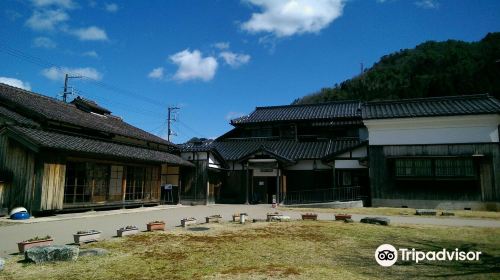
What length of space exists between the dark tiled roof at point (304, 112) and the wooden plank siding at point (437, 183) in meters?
7.26

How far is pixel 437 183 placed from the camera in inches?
864

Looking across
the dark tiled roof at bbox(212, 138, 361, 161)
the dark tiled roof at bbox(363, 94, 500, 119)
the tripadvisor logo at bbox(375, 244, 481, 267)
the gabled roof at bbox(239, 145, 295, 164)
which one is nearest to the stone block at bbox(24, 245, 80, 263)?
the tripadvisor logo at bbox(375, 244, 481, 267)

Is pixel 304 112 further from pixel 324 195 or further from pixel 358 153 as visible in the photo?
pixel 324 195

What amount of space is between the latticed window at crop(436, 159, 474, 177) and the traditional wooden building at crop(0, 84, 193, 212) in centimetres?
1735

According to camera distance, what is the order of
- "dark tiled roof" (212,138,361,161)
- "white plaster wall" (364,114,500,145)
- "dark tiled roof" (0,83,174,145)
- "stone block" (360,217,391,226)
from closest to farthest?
1. "stone block" (360,217,391,226)
2. "dark tiled roof" (0,83,174,145)
3. "white plaster wall" (364,114,500,145)
4. "dark tiled roof" (212,138,361,161)

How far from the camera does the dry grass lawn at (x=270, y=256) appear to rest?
6.30m

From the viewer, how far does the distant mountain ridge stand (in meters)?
44.3

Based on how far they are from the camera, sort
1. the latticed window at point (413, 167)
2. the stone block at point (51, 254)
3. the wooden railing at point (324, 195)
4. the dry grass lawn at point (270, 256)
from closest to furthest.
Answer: the dry grass lawn at point (270, 256) < the stone block at point (51, 254) < the latticed window at point (413, 167) < the wooden railing at point (324, 195)

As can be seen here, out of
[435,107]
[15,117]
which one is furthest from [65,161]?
[435,107]

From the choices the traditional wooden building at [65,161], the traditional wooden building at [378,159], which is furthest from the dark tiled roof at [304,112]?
the traditional wooden building at [65,161]

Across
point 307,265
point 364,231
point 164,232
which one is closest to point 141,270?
point 307,265

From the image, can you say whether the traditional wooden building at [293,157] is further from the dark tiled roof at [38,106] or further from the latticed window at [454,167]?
the dark tiled roof at [38,106]

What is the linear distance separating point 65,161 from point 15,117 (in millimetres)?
3041

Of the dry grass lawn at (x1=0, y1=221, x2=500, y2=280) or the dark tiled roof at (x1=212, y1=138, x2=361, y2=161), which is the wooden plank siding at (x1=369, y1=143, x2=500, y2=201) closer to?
the dark tiled roof at (x1=212, y1=138, x2=361, y2=161)
